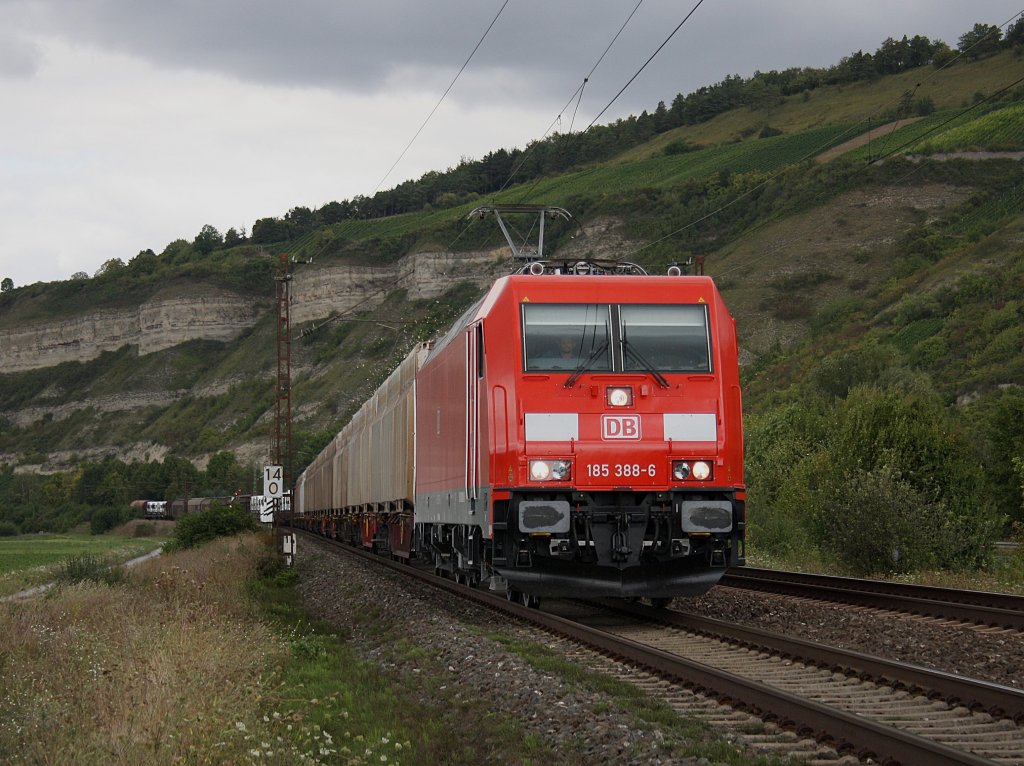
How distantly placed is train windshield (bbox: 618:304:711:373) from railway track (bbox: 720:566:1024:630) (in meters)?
3.66

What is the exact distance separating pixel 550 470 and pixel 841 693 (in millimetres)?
4708

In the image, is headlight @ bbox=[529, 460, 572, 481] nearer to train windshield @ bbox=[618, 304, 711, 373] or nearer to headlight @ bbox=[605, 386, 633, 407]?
headlight @ bbox=[605, 386, 633, 407]

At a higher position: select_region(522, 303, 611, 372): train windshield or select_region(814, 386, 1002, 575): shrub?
select_region(522, 303, 611, 372): train windshield

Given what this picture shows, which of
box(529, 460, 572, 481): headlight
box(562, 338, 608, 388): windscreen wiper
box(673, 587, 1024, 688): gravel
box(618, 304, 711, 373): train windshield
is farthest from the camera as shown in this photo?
box(618, 304, 711, 373): train windshield

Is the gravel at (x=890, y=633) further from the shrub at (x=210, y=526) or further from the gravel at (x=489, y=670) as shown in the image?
the shrub at (x=210, y=526)

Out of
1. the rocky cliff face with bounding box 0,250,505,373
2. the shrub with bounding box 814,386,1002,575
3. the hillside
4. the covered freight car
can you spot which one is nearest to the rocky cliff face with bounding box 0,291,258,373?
the rocky cliff face with bounding box 0,250,505,373

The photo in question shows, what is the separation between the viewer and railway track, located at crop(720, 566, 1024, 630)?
499 inches

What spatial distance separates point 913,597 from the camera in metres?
15.7

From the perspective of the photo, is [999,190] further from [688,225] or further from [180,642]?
[180,642]

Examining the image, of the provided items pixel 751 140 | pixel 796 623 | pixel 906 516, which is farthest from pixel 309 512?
pixel 751 140

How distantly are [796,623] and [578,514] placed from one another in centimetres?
280

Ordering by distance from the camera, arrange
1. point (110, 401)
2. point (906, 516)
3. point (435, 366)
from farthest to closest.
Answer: point (110, 401), point (906, 516), point (435, 366)

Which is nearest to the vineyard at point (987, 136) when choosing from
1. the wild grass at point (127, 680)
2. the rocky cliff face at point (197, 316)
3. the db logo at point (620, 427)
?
the rocky cliff face at point (197, 316)

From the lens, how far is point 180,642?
10.7 m
